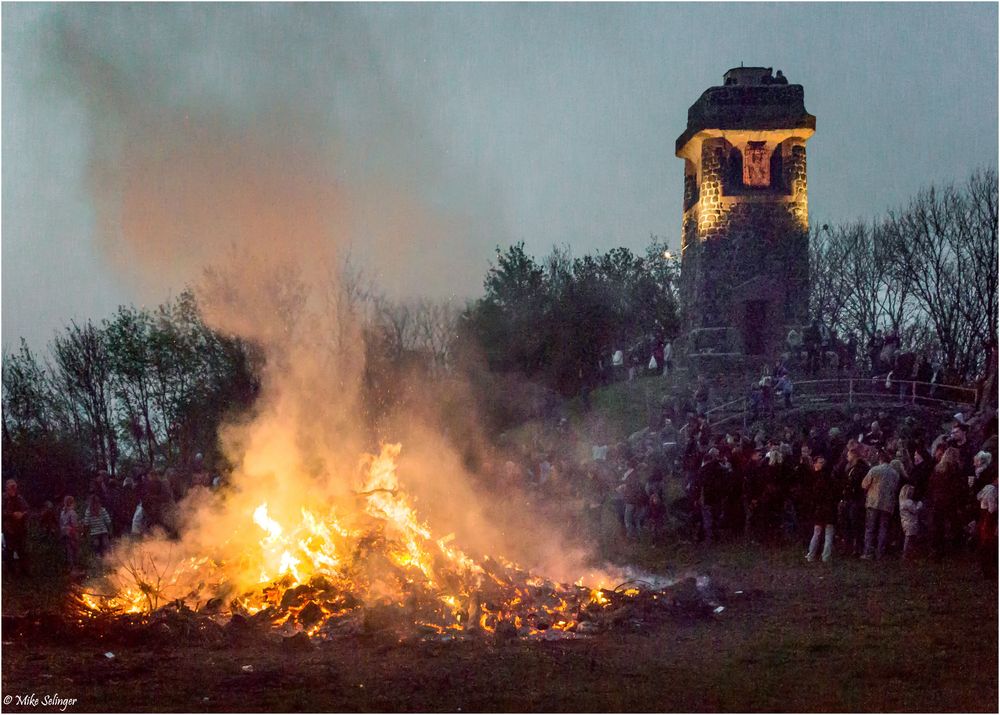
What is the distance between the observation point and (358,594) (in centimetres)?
1275

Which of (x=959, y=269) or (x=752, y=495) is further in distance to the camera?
(x=959, y=269)

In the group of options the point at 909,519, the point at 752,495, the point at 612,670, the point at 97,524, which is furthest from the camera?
the point at 97,524

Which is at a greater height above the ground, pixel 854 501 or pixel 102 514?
pixel 854 501

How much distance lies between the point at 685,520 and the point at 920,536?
4738 mm

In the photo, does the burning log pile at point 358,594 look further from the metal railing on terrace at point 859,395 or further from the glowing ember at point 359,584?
the metal railing on terrace at point 859,395

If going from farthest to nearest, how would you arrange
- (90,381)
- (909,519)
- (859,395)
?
(90,381) < (859,395) < (909,519)

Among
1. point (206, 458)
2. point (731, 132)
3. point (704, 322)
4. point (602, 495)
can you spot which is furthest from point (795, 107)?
point (206, 458)

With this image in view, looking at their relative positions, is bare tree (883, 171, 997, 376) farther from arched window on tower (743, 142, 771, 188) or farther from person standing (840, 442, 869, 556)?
person standing (840, 442, 869, 556)

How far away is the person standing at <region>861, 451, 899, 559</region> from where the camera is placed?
1581 cm

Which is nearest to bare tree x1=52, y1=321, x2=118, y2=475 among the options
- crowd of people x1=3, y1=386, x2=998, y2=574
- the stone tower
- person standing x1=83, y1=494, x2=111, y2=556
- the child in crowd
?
crowd of people x1=3, y1=386, x2=998, y2=574

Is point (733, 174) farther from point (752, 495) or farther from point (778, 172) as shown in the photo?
point (752, 495)

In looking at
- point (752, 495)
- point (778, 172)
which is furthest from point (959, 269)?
point (752, 495)

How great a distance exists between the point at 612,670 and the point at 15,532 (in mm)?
11665

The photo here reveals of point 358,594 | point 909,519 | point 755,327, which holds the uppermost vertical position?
point 755,327
